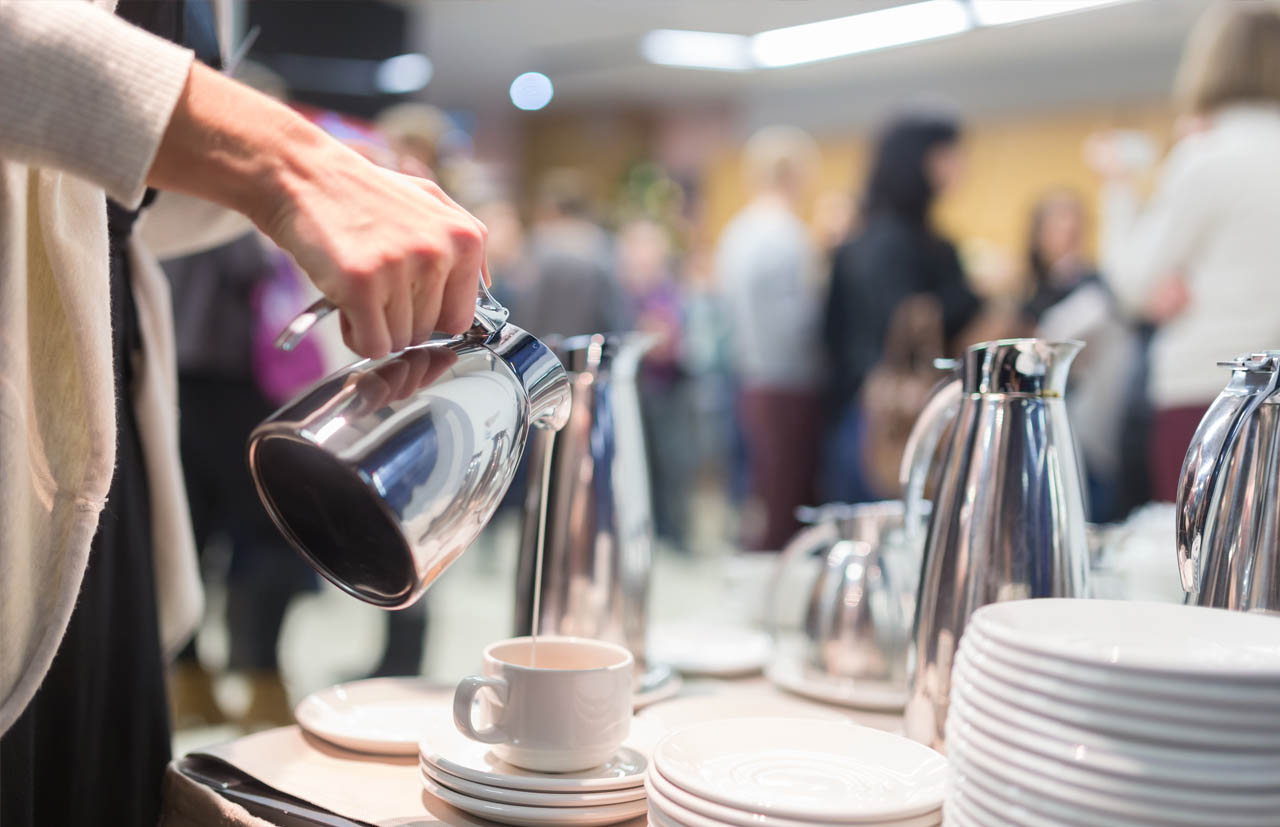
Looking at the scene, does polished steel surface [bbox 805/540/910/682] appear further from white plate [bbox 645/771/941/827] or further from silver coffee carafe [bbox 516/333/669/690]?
white plate [bbox 645/771/941/827]

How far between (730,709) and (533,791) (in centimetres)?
29

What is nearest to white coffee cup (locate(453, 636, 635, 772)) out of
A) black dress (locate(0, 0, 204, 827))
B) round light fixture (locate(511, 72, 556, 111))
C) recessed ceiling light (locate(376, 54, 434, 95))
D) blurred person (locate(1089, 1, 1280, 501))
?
black dress (locate(0, 0, 204, 827))

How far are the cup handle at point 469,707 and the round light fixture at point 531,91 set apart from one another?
8896 mm

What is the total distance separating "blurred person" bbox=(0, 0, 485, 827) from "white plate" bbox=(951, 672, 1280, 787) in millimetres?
359

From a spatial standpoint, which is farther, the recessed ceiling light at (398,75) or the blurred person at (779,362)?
the recessed ceiling light at (398,75)

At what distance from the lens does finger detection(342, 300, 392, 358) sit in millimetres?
535

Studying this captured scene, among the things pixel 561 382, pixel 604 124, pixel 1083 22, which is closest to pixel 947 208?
pixel 1083 22

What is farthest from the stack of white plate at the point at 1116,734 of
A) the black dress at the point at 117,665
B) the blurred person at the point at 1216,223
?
the blurred person at the point at 1216,223

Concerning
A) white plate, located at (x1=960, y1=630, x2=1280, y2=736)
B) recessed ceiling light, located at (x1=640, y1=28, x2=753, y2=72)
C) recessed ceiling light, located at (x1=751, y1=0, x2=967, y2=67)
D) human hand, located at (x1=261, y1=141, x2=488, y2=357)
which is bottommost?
white plate, located at (x1=960, y1=630, x2=1280, y2=736)

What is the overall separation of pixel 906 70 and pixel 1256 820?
8.23 m

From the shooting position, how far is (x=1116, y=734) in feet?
1.56

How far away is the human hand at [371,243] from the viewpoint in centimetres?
53

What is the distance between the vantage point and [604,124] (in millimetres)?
9969

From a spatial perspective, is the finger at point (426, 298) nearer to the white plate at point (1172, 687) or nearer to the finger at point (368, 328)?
the finger at point (368, 328)
